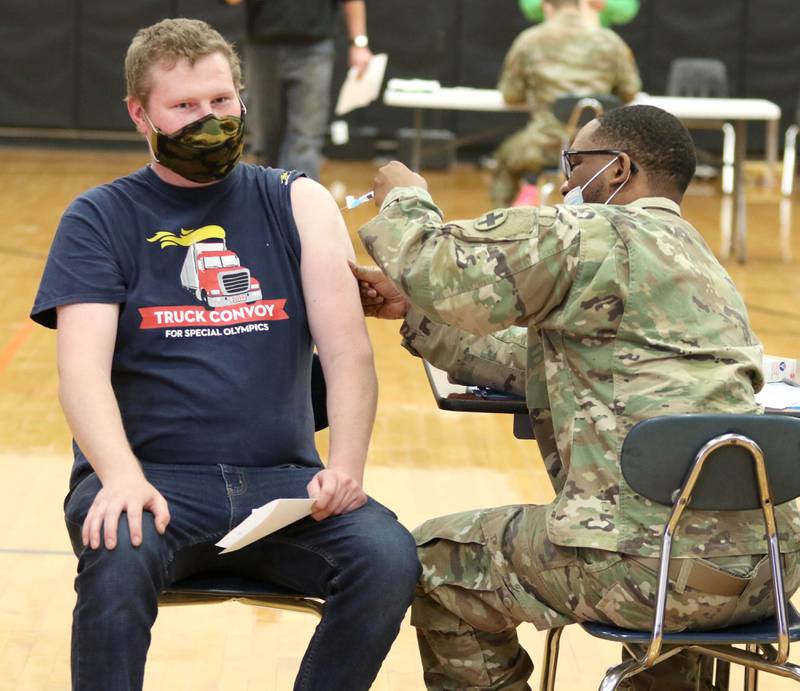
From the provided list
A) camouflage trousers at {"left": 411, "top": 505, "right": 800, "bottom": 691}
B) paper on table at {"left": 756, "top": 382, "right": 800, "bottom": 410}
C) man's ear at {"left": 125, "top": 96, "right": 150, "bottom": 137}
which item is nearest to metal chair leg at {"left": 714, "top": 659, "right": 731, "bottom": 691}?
camouflage trousers at {"left": 411, "top": 505, "right": 800, "bottom": 691}

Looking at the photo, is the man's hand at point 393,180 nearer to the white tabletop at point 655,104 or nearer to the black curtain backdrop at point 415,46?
the white tabletop at point 655,104

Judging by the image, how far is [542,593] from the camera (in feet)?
6.84

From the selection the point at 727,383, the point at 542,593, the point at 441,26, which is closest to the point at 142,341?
the point at 542,593

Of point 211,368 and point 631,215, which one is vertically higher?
point 631,215

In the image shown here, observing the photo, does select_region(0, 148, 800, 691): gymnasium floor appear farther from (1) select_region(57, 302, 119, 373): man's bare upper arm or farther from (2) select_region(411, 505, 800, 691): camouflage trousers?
(1) select_region(57, 302, 119, 373): man's bare upper arm

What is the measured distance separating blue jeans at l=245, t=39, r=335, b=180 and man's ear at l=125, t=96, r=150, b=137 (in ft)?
15.2

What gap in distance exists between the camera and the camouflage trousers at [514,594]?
6.55 ft

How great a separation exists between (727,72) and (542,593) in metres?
10.3

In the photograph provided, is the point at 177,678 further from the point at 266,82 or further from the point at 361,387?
the point at 266,82

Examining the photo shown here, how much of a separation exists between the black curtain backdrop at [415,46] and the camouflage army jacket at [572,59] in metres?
4.12

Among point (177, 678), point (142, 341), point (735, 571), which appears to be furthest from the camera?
point (177, 678)

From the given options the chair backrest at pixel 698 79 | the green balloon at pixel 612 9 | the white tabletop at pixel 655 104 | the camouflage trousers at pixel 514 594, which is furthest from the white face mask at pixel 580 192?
the chair backrest at pixel 698 79

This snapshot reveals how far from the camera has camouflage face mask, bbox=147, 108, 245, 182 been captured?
230 centimetres

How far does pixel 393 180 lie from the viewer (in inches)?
86.7
